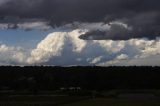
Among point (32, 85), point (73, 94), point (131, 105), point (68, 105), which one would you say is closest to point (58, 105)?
point (68, 105)

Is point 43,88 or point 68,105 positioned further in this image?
point 43,88

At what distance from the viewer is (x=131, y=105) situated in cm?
10250

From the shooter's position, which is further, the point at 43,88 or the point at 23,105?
the point at 43,88

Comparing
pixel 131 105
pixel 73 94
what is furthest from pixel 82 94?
pixel 131 105

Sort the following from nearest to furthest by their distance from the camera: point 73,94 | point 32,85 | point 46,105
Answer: point 46,105 → point 73,94 → point 32,85

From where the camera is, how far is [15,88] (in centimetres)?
19962

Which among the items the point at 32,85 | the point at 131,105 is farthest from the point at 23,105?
the point at 32,85

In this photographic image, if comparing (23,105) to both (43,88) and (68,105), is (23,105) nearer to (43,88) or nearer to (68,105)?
(68,105)

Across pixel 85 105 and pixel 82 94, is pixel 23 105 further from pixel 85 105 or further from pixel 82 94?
pixel 82 94

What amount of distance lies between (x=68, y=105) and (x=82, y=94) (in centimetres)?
6115

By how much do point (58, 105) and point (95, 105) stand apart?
7615 millimetres

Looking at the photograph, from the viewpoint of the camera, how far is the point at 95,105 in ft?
331

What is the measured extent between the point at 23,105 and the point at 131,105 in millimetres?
22513

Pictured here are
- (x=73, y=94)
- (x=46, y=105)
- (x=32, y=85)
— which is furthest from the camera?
(x=32, y=85)
